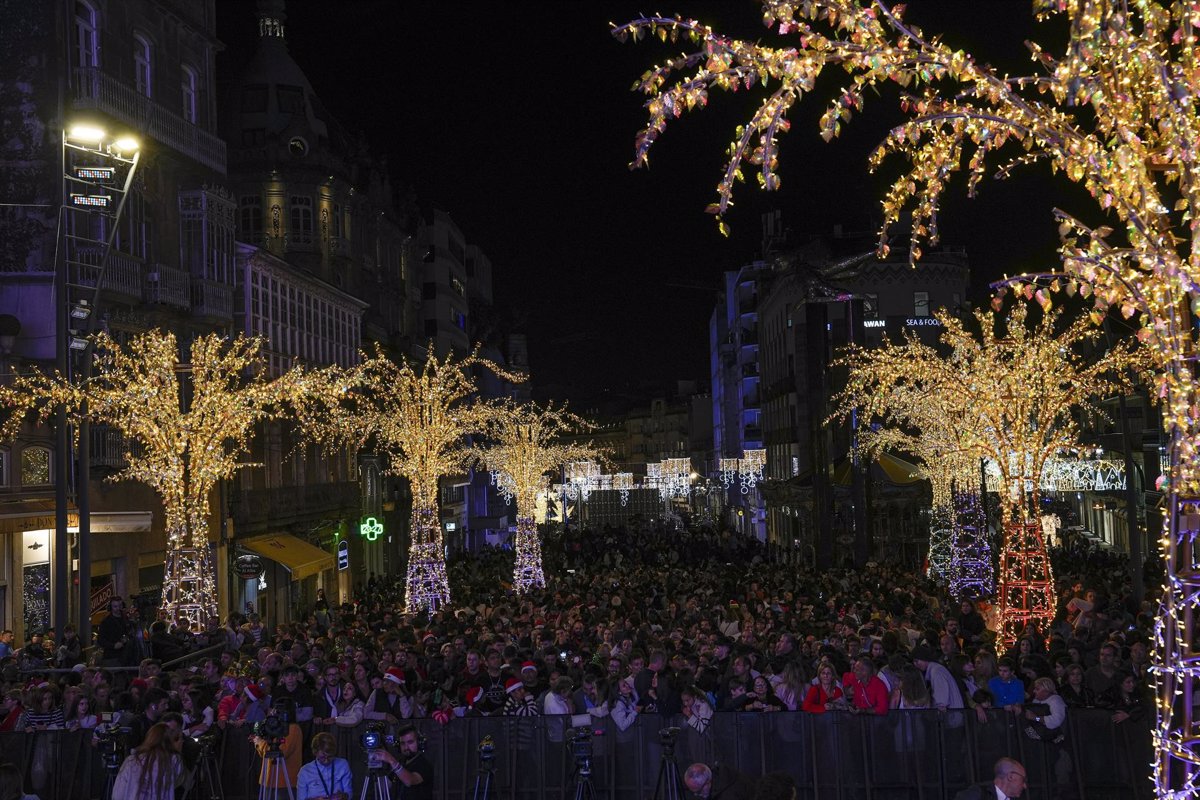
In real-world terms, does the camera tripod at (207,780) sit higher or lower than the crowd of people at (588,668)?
lower

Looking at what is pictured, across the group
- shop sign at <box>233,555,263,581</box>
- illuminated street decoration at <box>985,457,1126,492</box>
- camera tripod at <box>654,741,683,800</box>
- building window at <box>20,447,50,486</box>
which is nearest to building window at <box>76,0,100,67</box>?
building window at <box>20,447,50,486</box>

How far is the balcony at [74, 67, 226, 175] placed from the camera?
26.1 m

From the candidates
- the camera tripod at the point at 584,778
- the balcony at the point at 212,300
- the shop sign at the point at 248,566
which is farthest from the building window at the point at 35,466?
the camera tripod at the point at 584,778

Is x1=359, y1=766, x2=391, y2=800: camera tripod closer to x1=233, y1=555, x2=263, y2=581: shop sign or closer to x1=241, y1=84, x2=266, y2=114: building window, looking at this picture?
x1=233, y1=555, x2=263, y2=581: shop sign

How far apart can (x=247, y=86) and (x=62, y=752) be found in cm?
3826

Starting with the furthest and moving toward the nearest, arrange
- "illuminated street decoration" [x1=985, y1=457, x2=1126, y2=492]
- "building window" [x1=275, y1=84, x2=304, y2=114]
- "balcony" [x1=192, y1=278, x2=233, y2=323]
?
"building window" [x1=275, y1=84, x2=304, y2=114]
"illuminated street decoration" [x1=985, y1=457, x2=1126, y2=492]
"balcony" [x1=192, y1=278, x2=233, y2=323]

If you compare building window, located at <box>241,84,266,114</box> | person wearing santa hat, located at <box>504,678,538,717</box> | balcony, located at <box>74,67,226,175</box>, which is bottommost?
person wearing santa hat, located at <box>504,678,538,717</box>

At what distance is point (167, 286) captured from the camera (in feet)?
97.1

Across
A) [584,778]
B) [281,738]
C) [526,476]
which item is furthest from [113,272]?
[584,778]

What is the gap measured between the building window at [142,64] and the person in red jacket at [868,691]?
2199 centimetres

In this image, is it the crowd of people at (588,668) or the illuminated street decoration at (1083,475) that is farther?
the illuminated street decoration at (1083,475)

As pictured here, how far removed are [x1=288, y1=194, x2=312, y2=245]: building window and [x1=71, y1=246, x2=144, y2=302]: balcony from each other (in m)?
17.6

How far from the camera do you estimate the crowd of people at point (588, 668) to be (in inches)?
511

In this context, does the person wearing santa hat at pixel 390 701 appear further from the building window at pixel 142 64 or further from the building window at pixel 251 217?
the building window at pixel 251 217
